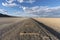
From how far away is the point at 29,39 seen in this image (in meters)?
12.5

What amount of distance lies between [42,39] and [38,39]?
0.27m

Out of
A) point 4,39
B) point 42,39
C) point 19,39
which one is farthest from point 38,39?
point 4,39

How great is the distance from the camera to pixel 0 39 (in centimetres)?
1204

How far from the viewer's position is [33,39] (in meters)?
12.6

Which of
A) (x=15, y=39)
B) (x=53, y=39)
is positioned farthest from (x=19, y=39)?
(x=53, y=39)

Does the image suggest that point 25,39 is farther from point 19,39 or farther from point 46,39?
point 46,39

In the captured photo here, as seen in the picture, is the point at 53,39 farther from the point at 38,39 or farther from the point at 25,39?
the point at 25,39

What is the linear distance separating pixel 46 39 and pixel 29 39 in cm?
109

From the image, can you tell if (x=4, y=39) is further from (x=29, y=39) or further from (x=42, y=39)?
(x=42, y=39)

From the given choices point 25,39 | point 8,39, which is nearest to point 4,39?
point 8,39

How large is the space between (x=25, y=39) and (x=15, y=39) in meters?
0.64

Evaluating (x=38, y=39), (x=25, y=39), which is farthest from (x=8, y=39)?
(x=38, y=39)

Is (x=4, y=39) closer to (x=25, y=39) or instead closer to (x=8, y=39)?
(x=8, y=39)

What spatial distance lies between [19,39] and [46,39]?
1733 mm
